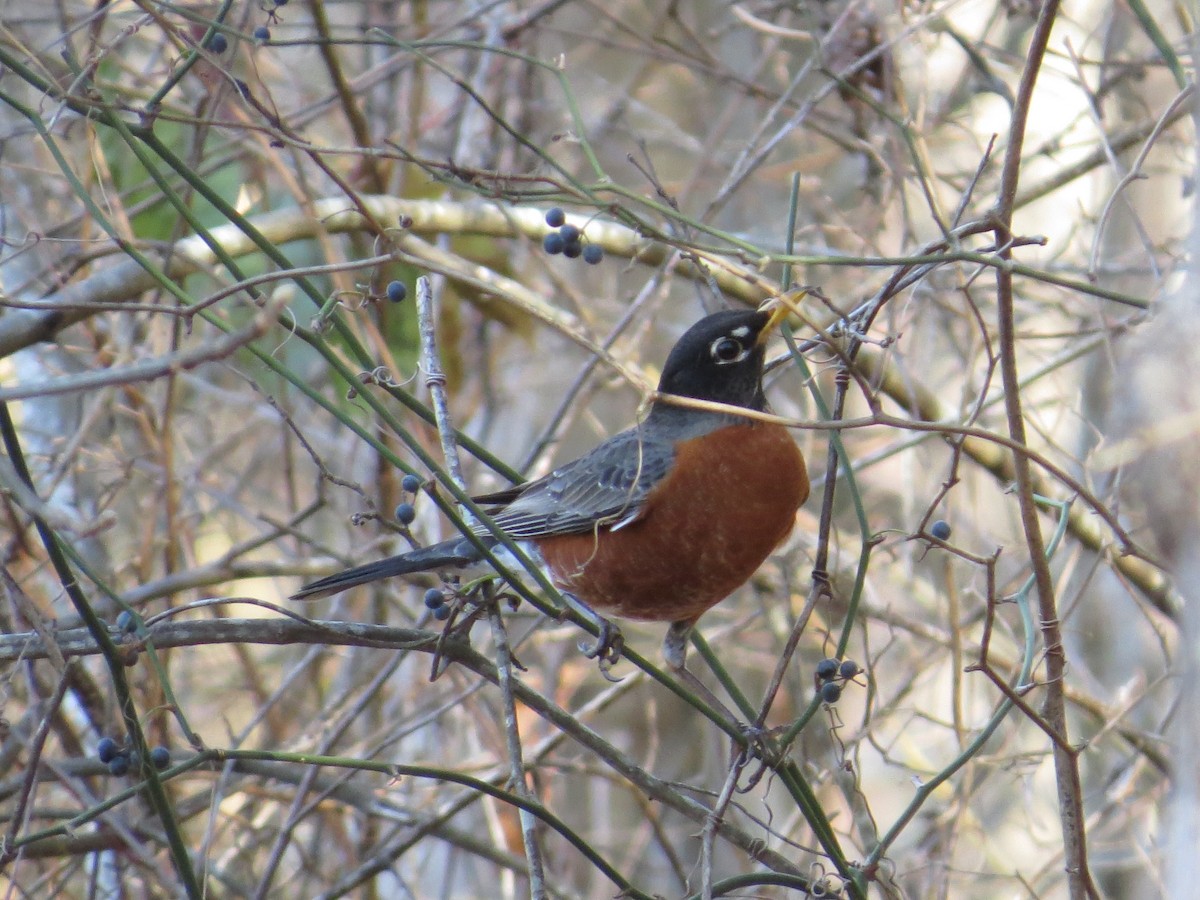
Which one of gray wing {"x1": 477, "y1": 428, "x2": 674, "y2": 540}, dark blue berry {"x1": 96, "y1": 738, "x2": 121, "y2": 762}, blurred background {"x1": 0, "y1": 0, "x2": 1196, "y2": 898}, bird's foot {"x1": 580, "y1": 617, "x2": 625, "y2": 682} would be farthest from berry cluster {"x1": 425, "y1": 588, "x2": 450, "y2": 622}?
gray wing {"x1": 477, "y1": 428, "x2": 674, "y2": 540}

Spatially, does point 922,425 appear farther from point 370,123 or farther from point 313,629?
point 370,123

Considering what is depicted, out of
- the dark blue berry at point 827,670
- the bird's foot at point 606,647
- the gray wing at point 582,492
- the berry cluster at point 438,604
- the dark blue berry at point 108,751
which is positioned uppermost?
the gray wing at point 582,492

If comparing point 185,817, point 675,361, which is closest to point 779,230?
point 675,361

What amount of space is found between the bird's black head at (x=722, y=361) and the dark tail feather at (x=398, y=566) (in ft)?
2.18

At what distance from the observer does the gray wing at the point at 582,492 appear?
121 inches

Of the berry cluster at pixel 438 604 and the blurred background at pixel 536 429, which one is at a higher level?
the blurred background at pixel 536 429

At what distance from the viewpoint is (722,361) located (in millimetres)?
2973

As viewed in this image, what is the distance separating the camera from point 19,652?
1.84m

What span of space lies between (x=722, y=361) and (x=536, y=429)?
3.07 m

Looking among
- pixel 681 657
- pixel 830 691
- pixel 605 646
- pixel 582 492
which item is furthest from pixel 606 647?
pixel 830 691

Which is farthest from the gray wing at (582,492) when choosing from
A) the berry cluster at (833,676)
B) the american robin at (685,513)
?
the berry cluster at (833,676)

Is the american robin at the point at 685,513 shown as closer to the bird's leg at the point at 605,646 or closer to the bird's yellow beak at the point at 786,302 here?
the bird's leg at the point at 605,646

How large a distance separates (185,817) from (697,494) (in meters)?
1.34

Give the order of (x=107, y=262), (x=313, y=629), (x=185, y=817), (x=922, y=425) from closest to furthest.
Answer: (x=922, y=425), (x=313, y=629), (x=185, y=817), (x=107, y=262)
